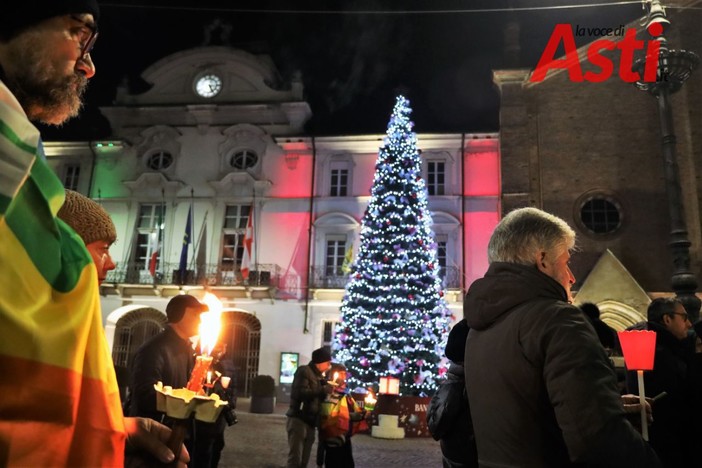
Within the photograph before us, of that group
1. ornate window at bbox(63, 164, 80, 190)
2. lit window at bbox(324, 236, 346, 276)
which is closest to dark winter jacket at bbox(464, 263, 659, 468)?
lit window at bbox(324, 236, 346, 276)

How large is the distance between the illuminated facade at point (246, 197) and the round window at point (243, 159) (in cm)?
7

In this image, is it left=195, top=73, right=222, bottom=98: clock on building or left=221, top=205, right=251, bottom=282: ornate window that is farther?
left=195, top=73, right=222, bottom=98: clock on building

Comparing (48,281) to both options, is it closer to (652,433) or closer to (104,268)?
(104,268)

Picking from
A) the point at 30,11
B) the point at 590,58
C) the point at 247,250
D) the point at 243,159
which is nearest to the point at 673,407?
the point at 30,11

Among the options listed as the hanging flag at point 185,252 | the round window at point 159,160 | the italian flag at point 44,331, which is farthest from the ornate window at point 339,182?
the italian flag at point 44,331

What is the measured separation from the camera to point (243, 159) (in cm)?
2623

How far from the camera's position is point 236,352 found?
2459cm

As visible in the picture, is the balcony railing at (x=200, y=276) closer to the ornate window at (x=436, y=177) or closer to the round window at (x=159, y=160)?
the round window at (x=159, y=160)

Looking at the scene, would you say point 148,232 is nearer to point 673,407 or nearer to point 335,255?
point 335,255

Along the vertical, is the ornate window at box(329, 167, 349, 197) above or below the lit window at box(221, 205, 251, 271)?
above

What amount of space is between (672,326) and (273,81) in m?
25.6

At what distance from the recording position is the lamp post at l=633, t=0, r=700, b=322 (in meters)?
10.8

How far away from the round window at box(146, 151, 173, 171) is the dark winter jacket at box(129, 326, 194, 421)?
24.2m

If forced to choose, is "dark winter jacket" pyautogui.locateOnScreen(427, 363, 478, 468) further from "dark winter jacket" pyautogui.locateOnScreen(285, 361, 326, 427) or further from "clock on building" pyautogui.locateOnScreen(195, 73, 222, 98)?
"clock on building" pyautogui.locateOnScreen(195, 73, 222, 98)
